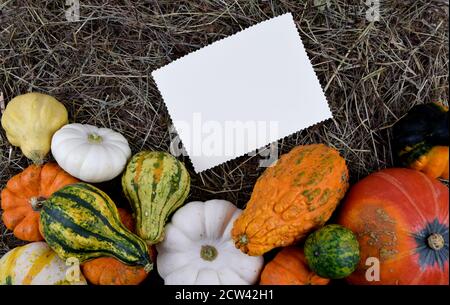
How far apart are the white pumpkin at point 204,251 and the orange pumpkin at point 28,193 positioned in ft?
1.79

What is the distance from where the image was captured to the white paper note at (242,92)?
2338 mm

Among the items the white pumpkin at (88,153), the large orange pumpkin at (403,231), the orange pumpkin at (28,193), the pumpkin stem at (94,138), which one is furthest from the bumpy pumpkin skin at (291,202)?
the orange pumpkin at (28,193)

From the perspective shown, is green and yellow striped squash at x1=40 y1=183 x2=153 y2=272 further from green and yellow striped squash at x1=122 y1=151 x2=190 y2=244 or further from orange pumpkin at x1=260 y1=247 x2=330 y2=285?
orange pumpkin at x1=260 y1=247 x2=330 y2=285

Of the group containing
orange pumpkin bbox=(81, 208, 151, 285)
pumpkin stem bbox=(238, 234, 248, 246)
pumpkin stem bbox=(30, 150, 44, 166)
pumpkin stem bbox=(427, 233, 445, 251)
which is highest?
pumpkin stem bbox=(427, 233, 445, 251)

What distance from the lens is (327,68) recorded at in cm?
234

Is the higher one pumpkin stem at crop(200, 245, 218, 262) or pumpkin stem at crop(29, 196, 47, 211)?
pumpkin stem at crop(29, 196, 47, 211)

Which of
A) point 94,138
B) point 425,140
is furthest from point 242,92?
point 425,140

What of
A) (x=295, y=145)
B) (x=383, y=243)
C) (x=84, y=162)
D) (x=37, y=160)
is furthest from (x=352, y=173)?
(x=37, y=160)

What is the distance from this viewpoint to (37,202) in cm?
217

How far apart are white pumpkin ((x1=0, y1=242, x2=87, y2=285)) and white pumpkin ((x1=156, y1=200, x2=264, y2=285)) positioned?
0.40 metres

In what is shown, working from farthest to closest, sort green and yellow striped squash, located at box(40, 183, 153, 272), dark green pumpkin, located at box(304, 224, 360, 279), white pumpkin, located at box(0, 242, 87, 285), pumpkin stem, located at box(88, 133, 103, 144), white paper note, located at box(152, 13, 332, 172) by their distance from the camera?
1. white paper note, located at box(152, 13, 332, 172)
2. pumpkin stem, located at box(88, 133, 103, 144)
3. white pumpkin, located at box(0, 242, 87, 285)
4. green and yellow striped squash, located at box(40, 183, 153, 272)
5. dark green pumpkin, located at box(304, 224, 360, 279)

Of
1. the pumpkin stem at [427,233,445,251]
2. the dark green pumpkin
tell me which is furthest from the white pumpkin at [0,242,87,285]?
the pumpkin stem at [427,233,445,251]

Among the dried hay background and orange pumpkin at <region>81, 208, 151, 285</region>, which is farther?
the dried hay background

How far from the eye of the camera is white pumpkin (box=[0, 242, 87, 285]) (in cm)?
209
